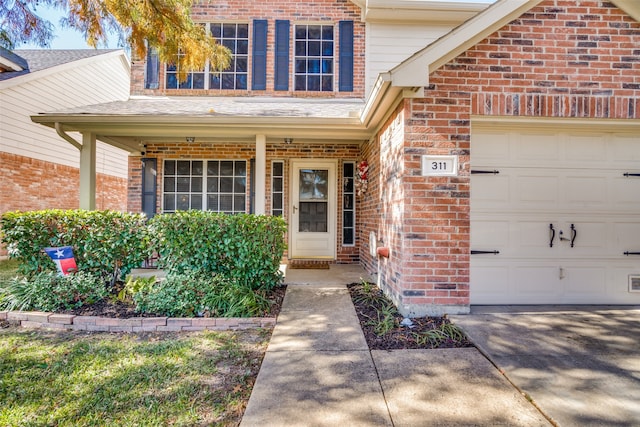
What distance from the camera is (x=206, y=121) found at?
218 inches

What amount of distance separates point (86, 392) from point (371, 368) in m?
2.12

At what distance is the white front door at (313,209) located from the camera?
7340mm

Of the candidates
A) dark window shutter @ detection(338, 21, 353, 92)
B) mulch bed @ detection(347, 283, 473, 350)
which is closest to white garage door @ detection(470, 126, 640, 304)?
mulch bed @ detection(347, 283, 473, 350)

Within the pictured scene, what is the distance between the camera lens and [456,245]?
3.84 meters

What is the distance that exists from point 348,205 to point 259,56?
3879 mm

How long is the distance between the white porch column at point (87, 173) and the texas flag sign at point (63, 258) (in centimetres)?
146

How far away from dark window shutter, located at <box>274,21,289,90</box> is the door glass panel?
203 centimetres

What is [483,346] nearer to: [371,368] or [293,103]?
[371,368]

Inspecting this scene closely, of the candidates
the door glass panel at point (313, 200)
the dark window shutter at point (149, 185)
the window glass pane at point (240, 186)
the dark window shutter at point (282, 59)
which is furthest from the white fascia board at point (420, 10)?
the dark window shutter at point (149, 185)

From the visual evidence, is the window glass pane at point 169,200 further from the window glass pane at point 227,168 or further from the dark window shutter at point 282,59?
the dark window shutter at point 282,59

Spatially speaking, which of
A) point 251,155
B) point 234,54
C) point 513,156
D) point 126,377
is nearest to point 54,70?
point 234,54

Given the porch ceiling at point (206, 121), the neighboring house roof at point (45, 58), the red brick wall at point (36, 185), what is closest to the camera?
the porch ceiling at point (206, 121)

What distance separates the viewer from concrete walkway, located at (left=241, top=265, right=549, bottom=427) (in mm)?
2123

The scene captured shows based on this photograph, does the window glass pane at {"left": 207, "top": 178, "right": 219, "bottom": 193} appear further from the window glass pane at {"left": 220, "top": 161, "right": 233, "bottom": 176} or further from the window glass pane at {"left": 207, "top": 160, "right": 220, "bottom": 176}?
the window glass pane at {"left": 220, "top": 161, "right": 233, "bottom": 176}
